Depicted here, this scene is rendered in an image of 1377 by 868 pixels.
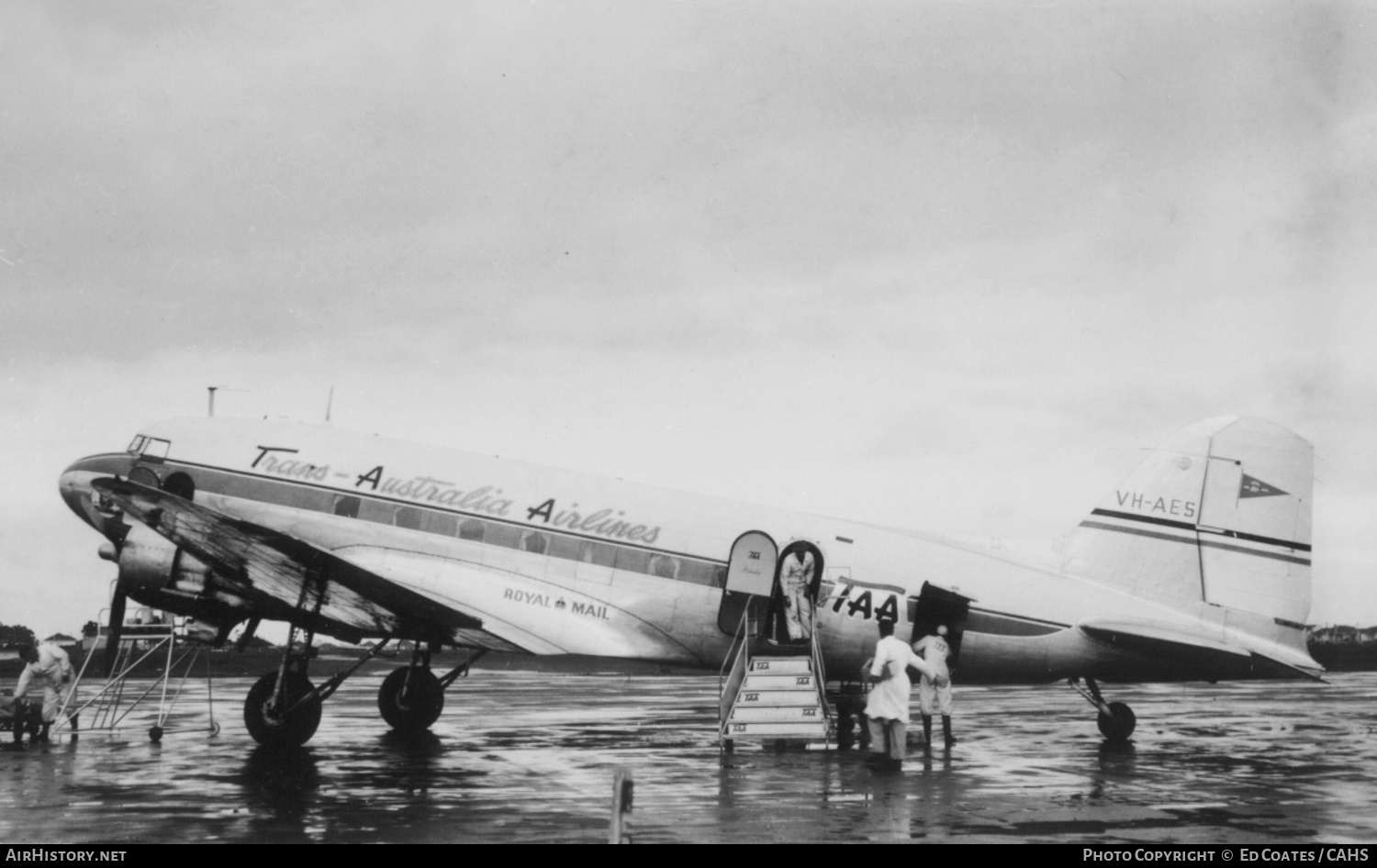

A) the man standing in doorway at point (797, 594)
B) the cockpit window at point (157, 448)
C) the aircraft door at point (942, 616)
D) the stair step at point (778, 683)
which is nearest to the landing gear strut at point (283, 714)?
the stair step at point (778, 683)

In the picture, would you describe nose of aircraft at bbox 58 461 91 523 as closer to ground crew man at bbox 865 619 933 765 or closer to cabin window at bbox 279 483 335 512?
cabin window at bbox 279 483 335 512

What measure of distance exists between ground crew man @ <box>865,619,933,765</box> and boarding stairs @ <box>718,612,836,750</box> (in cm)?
125

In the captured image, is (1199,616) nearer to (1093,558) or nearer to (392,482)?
(1093,558)

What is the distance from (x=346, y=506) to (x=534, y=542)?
2.90 m

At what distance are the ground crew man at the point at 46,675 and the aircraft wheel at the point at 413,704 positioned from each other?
4302 millimetres

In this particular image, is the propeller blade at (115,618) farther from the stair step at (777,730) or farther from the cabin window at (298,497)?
the stair step at (777,730)

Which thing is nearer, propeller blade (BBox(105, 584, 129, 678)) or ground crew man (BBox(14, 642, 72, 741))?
propeller blade (BBox(105, 584, 129, 678))

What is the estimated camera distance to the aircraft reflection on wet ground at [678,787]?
28.2 feet

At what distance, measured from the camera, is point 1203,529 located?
1614cm

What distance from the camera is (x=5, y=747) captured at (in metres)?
14.8

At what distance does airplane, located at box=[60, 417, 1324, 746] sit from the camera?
48.8ft

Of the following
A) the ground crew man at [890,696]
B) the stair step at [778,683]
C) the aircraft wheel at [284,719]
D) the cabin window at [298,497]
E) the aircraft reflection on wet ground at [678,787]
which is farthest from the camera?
the cabin window at [298,497]

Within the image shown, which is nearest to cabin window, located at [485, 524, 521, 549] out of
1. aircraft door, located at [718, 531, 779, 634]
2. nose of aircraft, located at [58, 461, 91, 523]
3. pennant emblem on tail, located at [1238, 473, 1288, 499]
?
aircraft door, located at [718, 531, 779, 634]

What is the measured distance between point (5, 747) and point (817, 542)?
1083 cm
